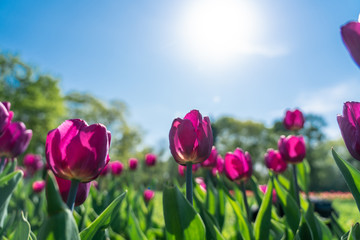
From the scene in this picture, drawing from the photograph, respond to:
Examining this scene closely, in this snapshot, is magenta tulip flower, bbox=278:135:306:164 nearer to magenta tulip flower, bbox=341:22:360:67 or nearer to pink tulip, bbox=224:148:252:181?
pink tulip, bbox=224:148:252:181

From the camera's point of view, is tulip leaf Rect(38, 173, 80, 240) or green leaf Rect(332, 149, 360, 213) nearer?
tulip leaf Rect(38, 173, 80, 240)

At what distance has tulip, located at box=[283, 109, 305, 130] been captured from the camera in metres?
2.61

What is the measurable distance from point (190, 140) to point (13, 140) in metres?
1.16

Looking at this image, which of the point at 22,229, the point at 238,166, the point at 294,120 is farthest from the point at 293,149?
the point at 22,229

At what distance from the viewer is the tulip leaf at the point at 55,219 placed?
0.51 m

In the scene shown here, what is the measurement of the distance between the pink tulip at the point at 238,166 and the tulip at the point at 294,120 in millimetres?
1197

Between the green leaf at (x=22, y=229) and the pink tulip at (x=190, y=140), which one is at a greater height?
the pink tulip at (x=190, y=140)

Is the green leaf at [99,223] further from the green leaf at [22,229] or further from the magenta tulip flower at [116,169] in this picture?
the magenta tulip flower at [116,169]

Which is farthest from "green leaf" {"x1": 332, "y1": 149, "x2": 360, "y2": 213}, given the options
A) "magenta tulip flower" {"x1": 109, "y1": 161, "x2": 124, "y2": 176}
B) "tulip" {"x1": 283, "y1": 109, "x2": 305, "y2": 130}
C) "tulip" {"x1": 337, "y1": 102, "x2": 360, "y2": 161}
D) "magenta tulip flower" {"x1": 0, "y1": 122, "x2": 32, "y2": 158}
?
"magenta tulip flower" {"x1": 109, "y1": 161, "x2": 124, "y2": 176}

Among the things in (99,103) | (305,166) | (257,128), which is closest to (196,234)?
(305,166)

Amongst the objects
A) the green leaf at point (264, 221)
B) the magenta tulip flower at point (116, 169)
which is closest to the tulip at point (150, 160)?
the magenta tulip flower at point (116, 169)

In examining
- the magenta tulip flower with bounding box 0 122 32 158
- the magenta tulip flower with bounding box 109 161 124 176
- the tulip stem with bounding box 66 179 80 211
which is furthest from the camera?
the magenta tulip flower with bounding box 109 161 124 176

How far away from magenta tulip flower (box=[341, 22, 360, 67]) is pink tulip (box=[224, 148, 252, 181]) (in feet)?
3.62

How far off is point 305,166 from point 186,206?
157cm
